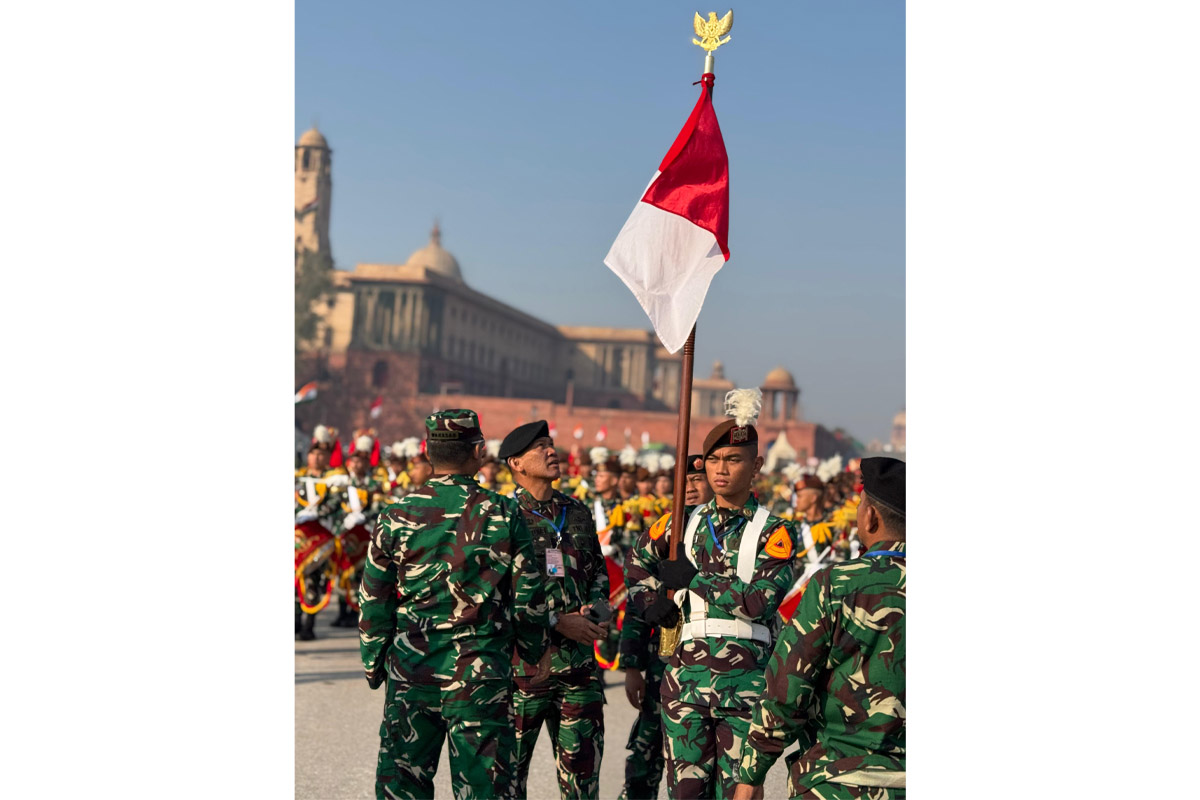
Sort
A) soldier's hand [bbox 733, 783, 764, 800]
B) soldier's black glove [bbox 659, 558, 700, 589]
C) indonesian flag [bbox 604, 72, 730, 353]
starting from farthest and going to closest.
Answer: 1. indonesian flag [bbox 604, 72, 730, 353]
2. soldier's black glove [bbox 659, 558, 700, 589]
3. soldier's hand [bbox 733, 783, 764, 800]

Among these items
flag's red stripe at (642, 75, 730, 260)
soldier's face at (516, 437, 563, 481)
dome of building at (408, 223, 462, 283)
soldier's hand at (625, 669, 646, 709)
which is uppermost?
dome of building at (408, 223, 462, 283)

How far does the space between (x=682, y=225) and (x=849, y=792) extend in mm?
2467

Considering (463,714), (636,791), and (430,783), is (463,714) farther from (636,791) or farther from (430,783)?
(636,791)

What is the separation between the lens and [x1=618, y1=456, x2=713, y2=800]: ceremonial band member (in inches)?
199

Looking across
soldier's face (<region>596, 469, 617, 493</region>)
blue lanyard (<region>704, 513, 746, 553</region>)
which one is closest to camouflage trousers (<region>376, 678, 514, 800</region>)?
Answer: blue lanyard (<region>704, 513, 746, 553</region>)

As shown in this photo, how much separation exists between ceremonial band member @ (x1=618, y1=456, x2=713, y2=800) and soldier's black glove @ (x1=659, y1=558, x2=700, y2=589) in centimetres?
35

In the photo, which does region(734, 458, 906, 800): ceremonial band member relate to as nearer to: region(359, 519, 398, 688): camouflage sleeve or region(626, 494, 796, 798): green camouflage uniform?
region(626, 494, 796, 798): green camouflage uniform

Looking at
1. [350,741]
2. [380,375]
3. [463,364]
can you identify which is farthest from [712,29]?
[463,364]

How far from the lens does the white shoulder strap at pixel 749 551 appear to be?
453cm

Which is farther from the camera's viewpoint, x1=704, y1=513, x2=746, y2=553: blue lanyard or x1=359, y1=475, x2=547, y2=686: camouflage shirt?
x1=704, y1=513, x2=746, y2=553: blue lanyard

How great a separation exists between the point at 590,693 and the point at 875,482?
7.57 ft

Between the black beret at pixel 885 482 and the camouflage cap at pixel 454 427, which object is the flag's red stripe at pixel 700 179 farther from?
the black beret at pixel 885 482

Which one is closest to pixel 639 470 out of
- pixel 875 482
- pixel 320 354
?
pixel 875 482

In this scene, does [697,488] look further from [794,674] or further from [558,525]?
[794,674]
